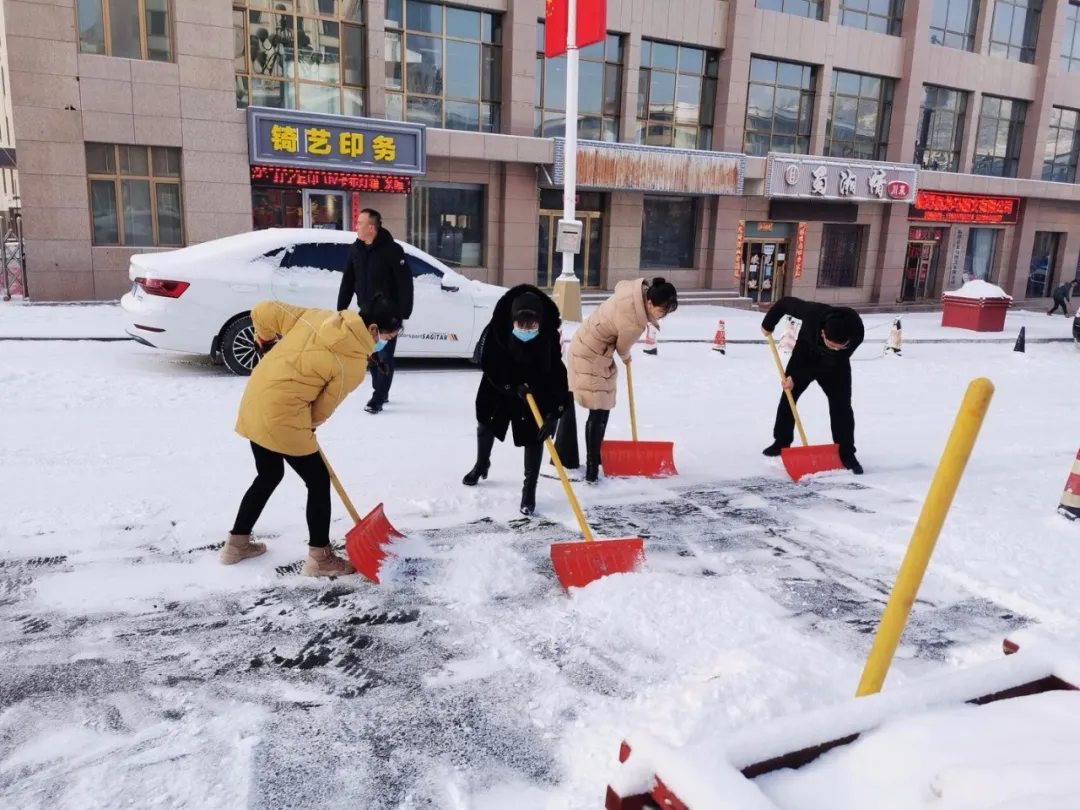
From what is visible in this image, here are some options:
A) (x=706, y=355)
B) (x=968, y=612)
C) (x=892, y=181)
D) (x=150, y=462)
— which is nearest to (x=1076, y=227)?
(x=892, y=181)

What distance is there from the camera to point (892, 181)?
23.6 m

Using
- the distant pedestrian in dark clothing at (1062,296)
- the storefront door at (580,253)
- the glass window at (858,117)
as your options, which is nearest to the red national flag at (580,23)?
the storefront door at (580,253)

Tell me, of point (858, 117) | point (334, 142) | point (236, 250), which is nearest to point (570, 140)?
point (334, 142)

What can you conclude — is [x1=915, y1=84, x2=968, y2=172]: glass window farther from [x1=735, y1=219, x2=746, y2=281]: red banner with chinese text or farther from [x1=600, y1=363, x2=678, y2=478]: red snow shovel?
[x1=600, y1=363, x2=678, y2=478]: red snow shovel

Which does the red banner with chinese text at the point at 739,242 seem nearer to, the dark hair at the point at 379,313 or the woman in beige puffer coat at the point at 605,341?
the woman in beige puffer coat at the point at 605,341

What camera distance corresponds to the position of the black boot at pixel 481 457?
547 cm

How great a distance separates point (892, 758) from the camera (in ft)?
6.12

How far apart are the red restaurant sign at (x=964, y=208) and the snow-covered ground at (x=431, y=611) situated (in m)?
21.0

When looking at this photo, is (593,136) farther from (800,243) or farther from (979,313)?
(979,313)

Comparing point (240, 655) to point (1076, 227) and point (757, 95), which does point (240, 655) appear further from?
point (1076, 227)

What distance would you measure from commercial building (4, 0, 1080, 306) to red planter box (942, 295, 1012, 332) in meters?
5.92

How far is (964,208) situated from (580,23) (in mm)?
19615

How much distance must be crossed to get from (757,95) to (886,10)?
6022mm

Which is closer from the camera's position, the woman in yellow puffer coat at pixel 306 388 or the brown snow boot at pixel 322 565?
the woman in yellow puffer coat at pixel 306 388
